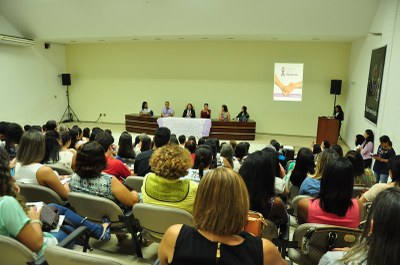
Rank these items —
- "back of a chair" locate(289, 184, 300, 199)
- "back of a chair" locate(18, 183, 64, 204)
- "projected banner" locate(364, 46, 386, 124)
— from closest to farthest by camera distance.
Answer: "back of a chair" locate(18, 183, 64, 204) < "back of a chair" locate(289, 184, 300, 199) < "projected banner" locate(364, 46, 386, 124)

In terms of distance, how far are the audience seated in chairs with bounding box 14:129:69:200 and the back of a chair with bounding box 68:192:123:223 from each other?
0.28m

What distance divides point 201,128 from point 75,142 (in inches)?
201

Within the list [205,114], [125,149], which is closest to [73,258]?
[125,149]

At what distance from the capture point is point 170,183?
7.61 feet

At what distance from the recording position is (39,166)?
8.76 ft

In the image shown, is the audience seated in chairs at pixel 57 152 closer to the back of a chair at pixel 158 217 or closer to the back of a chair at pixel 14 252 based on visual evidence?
the back of a chair at pixel 158 217

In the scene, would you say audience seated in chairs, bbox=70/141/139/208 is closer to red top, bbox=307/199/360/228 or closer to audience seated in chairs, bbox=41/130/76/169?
audience seated in chairs, bbox=41/130/76/169

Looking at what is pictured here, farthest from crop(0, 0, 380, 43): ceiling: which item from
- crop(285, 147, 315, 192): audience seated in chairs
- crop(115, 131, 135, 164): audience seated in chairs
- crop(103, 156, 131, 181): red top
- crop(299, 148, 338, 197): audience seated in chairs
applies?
crop(103, 156, 131, 181): red top

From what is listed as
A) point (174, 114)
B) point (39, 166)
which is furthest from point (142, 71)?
point (39, 166)

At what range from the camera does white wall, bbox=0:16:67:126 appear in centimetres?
1015

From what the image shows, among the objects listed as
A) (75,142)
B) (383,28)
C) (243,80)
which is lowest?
(75,142)

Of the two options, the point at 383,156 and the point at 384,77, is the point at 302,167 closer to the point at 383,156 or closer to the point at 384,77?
the point at 383,156

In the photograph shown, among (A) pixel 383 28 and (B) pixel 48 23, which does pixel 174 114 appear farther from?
(A) pixel 383 28

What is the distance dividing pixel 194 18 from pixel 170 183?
7.12 metres
